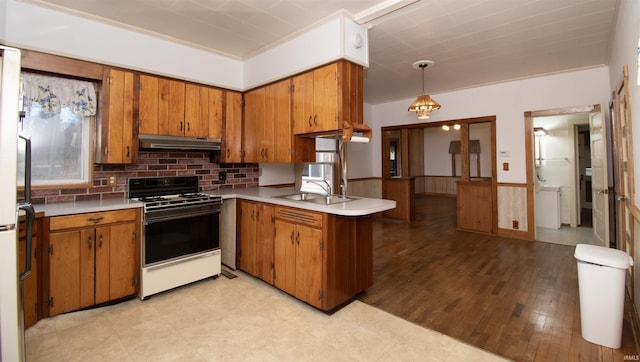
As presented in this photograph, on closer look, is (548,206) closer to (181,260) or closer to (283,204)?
(283,204)

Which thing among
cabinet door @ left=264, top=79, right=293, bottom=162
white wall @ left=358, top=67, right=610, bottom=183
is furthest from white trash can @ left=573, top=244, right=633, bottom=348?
white wall @ left=358, top=67, right=610, bottom=183

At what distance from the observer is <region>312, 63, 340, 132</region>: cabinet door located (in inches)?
111

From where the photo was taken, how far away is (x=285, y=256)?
2.86m

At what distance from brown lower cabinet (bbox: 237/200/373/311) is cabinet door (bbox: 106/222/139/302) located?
3.84ft

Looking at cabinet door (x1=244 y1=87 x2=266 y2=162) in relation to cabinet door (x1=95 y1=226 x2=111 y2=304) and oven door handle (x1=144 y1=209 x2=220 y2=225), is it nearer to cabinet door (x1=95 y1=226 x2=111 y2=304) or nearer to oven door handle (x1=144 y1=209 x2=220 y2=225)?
oven door handle (x1=144 y1=209 x2=220 y2=225)

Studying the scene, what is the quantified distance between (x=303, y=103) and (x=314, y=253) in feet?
5.24

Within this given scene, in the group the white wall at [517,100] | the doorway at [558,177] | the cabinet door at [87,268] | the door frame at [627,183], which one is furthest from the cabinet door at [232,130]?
the doorway at [558,177]

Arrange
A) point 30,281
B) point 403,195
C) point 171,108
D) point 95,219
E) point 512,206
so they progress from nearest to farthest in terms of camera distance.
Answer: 1. point 30,281
2. point 95,219
3. point 171,108
4. point 512,206
5. point 403,195

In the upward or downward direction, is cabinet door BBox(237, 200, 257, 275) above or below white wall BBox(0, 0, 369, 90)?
below

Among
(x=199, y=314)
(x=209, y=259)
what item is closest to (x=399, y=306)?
(x=199, y=314)

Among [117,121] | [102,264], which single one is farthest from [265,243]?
[117,121]

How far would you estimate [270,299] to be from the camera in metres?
2.81

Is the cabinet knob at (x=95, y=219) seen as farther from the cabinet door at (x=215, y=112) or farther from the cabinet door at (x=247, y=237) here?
the cabinet door at (x=215, y=112)

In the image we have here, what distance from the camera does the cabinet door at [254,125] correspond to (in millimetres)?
3758
